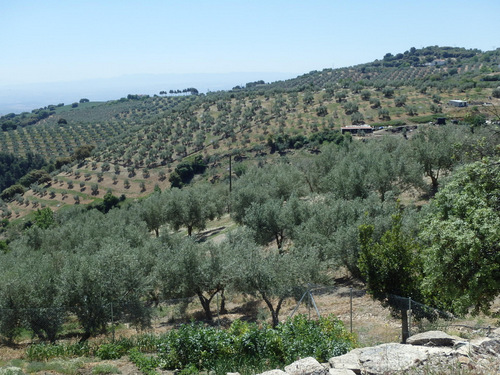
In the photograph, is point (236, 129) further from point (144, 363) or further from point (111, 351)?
point (144, 363)

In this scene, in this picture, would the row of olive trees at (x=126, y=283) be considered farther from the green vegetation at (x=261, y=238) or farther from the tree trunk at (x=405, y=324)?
the tree trunk at (x=405, y=324)

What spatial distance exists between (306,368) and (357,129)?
286ft

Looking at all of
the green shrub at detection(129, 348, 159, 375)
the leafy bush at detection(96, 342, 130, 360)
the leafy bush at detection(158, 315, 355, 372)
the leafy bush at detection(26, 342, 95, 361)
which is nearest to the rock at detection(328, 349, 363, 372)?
the leafy bush at detection(158, 315, 355, 372)

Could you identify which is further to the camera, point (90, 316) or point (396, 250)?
point (90, 316)

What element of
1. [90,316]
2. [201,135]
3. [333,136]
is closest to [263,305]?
[90,316]

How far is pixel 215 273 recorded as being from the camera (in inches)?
869

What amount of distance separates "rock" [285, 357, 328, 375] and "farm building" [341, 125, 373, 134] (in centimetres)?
8452

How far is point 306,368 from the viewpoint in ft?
29.4

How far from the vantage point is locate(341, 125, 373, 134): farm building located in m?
89.8

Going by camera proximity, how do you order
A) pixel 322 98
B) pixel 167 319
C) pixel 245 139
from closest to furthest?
pixel 167 319
pixel 245 139
pixel 322 98

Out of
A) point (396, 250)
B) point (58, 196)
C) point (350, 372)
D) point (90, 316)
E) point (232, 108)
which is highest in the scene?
point (232, 108)

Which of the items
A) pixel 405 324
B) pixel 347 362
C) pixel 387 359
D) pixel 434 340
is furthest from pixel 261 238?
pixel 387 359

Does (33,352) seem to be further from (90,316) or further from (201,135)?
(201,135)

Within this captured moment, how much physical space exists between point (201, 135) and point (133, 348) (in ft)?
317
